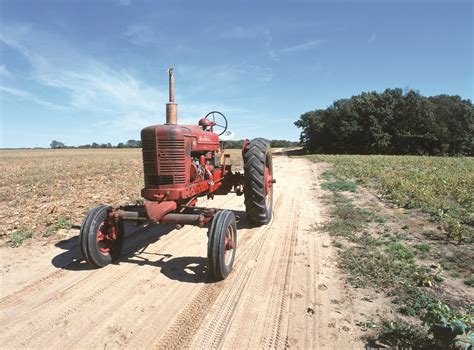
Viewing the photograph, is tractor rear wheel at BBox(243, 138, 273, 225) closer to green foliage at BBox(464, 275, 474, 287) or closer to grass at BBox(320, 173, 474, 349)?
grass at BBox(320, 173, 474, 349)

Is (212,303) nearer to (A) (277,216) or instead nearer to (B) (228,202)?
Answer: (A) (277,216)

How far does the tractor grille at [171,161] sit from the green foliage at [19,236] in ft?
9.02

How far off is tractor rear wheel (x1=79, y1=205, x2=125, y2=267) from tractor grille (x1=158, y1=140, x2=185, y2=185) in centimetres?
88

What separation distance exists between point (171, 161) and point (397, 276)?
3.16 m

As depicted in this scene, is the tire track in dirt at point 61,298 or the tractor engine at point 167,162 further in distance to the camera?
the tractor engine at point 167,162

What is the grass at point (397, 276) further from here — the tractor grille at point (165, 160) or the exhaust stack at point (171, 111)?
the exhaust stack at point (171, 111)

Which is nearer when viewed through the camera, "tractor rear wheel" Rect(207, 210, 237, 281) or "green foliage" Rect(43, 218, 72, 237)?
"tractor rear wheel" Rect(207, 210, 237, 281)

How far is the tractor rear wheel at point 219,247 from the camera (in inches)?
147

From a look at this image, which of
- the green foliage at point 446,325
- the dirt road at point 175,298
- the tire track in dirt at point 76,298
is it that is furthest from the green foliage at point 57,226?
the green foliage at point 446,325

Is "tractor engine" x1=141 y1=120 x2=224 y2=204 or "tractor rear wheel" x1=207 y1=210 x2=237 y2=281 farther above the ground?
"tractor engine" x1=141 y1=120 x2=224 y2=204

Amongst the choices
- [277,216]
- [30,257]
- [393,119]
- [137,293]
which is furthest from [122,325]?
[393,119]

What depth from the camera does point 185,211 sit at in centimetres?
505

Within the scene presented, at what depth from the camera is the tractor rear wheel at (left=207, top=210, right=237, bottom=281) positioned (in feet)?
12.3

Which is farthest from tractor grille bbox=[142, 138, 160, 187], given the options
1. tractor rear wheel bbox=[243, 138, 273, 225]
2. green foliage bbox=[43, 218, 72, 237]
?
green foliage bbox=[43, 218, 72, 237]
